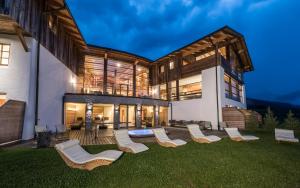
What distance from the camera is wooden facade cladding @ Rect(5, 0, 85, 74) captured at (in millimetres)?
7765

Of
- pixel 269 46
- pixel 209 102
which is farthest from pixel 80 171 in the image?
pixel 269 46

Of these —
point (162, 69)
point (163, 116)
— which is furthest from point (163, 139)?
point (162, 69)

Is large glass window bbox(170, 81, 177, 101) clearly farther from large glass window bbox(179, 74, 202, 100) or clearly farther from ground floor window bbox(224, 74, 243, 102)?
ground floor window bbox(224, 74, 243, 102)

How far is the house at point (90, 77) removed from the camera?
8.55 meters

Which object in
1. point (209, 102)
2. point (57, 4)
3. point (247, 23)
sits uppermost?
point (247, 23)

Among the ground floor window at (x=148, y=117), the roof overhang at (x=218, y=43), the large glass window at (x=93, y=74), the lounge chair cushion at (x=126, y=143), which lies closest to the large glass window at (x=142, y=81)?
the ground floor window at (x=148, y=117)

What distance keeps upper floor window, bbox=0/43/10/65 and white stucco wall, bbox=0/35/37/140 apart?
0.22 m

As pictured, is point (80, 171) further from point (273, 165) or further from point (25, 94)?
point (25, 94)

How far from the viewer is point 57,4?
34.0ft

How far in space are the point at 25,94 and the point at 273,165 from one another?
10496 mm

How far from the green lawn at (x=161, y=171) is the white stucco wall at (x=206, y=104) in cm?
917

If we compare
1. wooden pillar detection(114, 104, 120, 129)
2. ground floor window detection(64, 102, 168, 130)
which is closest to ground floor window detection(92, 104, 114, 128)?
ground floor window detection(64, 102, 168, 130)

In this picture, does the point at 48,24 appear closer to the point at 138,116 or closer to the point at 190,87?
the point at 138,116

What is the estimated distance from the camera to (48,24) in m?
10.5
